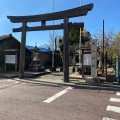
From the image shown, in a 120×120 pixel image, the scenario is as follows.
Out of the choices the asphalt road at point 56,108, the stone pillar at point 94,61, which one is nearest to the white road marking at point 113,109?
the asphalt road at point 56,108

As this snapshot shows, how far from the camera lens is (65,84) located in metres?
12.5

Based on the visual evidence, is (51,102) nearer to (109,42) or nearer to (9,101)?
(9,101)

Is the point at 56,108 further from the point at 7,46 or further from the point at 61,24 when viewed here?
the point at 7,46

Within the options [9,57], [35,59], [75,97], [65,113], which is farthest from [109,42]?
[65,113]

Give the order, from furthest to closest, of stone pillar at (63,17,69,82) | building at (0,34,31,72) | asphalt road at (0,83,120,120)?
1. building at (0,34,31,72)
2. stone pillar at (63,17,69,82)
3. asphalt road at (0,83,120,120)

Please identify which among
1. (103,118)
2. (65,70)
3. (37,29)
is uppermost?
(37,29)

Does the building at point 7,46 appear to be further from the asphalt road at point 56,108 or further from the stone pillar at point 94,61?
the asphalt road at point 56,108

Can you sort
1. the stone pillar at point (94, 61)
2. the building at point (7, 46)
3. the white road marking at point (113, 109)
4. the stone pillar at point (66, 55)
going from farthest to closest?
the building at point (7, 46) < the stone pillar at point (66, 55) < the stone pillar at point (94, 61) < the white road marking at point (113, 109)

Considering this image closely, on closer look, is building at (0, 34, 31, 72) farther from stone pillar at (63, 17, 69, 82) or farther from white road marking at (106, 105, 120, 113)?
white road marking at (106, 105, 120, 113)

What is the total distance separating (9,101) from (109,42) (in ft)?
107

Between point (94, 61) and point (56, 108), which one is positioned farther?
point (94, 61)

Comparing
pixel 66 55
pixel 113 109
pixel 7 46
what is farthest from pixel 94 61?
pixel 7 46

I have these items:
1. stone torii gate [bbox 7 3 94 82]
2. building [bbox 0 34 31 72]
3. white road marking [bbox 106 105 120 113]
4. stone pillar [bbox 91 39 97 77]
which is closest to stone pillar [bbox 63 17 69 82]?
stone torii gate [bbox 7 3 94 82]

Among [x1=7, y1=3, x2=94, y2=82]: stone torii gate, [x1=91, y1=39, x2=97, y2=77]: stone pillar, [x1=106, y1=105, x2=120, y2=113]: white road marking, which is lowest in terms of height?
[x1=106, y1=105, x2=120, y2=113]: white road marking
